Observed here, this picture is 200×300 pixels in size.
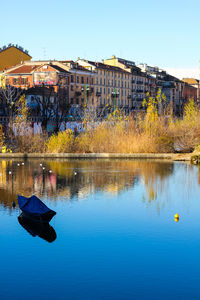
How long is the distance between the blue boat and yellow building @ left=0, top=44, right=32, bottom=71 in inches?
2737

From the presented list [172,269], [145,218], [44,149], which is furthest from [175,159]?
[172,269]

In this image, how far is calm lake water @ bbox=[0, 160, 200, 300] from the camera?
985cm

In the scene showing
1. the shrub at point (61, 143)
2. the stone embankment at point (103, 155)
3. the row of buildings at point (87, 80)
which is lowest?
the stone embankment at point (103, 155)

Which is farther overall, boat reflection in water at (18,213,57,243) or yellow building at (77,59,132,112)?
yellow building at (77,59,132,112)

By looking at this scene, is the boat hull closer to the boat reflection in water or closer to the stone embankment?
the boat reflection in water

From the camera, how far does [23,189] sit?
811 inches

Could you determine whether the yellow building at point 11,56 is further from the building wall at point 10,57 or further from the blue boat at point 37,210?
the blue boat at point 37,210

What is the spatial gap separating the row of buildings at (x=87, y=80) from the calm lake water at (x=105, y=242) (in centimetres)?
3259

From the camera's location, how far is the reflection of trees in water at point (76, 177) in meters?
20.2

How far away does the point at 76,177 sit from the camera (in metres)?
24.4

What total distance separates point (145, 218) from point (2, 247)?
506cm

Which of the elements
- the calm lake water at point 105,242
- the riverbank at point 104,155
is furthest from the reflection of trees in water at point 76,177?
the riverbank at point 104,155

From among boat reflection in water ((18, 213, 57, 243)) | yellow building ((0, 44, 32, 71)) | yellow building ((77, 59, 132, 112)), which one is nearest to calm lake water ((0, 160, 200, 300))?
boat reflection in water ((18, 213, 57, 243))

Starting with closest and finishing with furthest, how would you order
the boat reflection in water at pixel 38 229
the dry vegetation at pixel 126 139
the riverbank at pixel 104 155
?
the boat reflection in water at pixel 38 229
the riverbank at pixel 104 155
the dry vegetation at pixel 126 139
